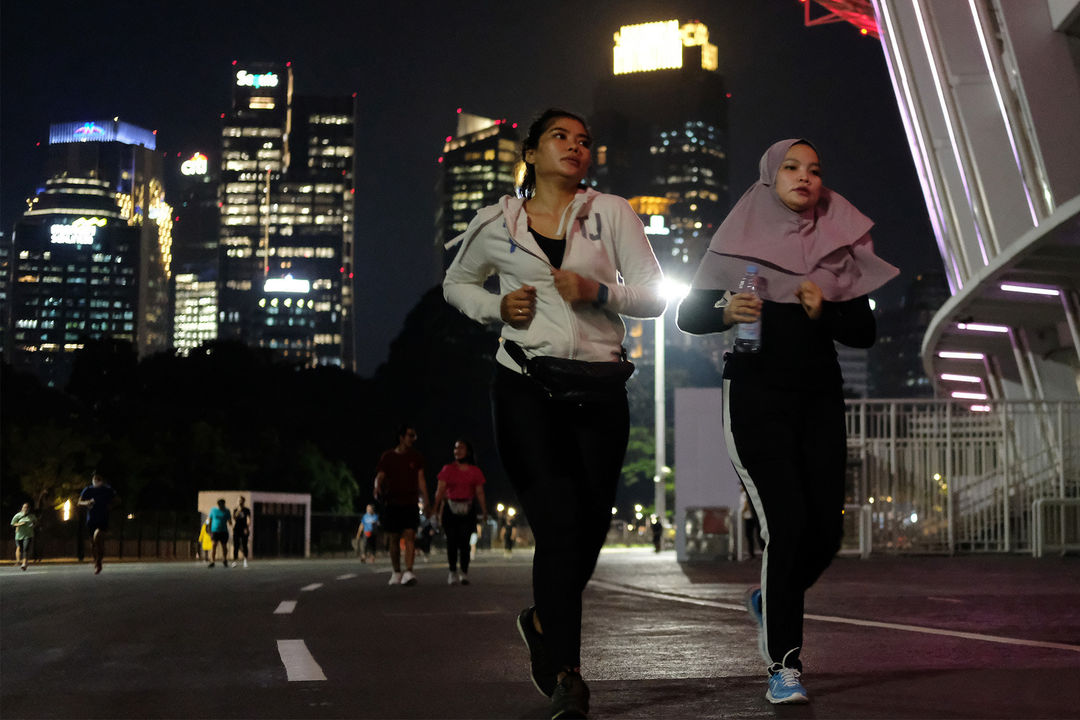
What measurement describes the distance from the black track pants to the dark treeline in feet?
222

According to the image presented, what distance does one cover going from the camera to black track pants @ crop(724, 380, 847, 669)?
5.62m

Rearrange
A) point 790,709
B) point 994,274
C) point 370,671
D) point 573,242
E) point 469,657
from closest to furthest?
point 790,709 → point 573,242 → point 370,671 → point 469,657 → point 994,274

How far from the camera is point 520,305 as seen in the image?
5.36m

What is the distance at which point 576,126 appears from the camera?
580 centimetres

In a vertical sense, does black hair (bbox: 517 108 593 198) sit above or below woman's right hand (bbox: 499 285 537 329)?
above

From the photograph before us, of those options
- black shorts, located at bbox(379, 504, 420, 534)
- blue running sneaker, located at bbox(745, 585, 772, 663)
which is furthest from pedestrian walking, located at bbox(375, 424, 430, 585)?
blue running sneaker, located at bbox(745, 585, 772, 663)

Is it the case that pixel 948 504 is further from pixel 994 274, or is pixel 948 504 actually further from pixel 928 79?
pixel 928 79

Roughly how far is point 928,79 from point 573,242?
29665mm

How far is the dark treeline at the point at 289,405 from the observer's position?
7869 cm

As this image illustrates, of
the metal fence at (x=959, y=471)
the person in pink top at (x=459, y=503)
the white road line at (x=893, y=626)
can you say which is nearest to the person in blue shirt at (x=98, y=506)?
the person in pink top at (x=459, y=503)

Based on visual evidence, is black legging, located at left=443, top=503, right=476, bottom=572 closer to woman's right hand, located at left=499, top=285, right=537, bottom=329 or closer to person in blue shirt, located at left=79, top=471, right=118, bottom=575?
person in blue shirt, located at left=79, top=471, right=118, bottom=575

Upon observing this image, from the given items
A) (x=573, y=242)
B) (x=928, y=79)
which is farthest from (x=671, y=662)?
(x=928, y=79)

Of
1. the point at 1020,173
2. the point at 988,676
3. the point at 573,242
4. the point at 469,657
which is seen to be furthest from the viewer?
the point at 1020,173

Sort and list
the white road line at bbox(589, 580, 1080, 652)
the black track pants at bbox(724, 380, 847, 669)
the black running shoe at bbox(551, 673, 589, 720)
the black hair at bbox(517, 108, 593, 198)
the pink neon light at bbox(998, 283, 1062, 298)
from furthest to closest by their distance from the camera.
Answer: the pink neon light at bbox(998, 283, 1062, 298) → the white road line at bbox(589, 580, 1080, 652) → the black hair at bbox(517, 108, 593, 198) → the black track pants at bbox(724, 380, 847, 669) → the black running shoe at bbox(551, 673, 589, 720)
